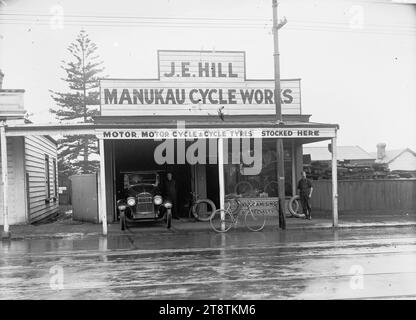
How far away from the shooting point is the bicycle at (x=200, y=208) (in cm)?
1961

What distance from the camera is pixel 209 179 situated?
21.5 meters

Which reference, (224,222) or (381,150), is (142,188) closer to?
(224,222)

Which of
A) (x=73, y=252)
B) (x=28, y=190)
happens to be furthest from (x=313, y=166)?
(x=73, y=252)

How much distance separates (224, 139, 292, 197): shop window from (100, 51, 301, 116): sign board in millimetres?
1517

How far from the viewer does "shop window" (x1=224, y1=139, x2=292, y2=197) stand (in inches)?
822

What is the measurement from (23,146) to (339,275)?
44.7ft

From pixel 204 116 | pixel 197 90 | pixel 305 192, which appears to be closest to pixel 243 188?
pixel 305 192

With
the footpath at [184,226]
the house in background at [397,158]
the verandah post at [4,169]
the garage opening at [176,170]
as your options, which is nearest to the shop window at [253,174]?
the garage opening at [176,170]

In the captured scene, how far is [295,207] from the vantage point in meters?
20.5

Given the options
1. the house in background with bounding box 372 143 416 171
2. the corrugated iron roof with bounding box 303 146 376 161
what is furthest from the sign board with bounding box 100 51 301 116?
the house in background with bounding box 372 143 416 171

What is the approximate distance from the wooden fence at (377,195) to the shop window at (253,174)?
3.24 meters

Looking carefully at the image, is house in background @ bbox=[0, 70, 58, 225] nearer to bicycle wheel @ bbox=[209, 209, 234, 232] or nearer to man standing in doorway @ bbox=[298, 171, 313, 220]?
bicycle wheel @ bbox=[209, 209, 234, 232]

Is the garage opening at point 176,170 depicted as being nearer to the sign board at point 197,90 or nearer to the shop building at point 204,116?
the shop building at point 204,116
